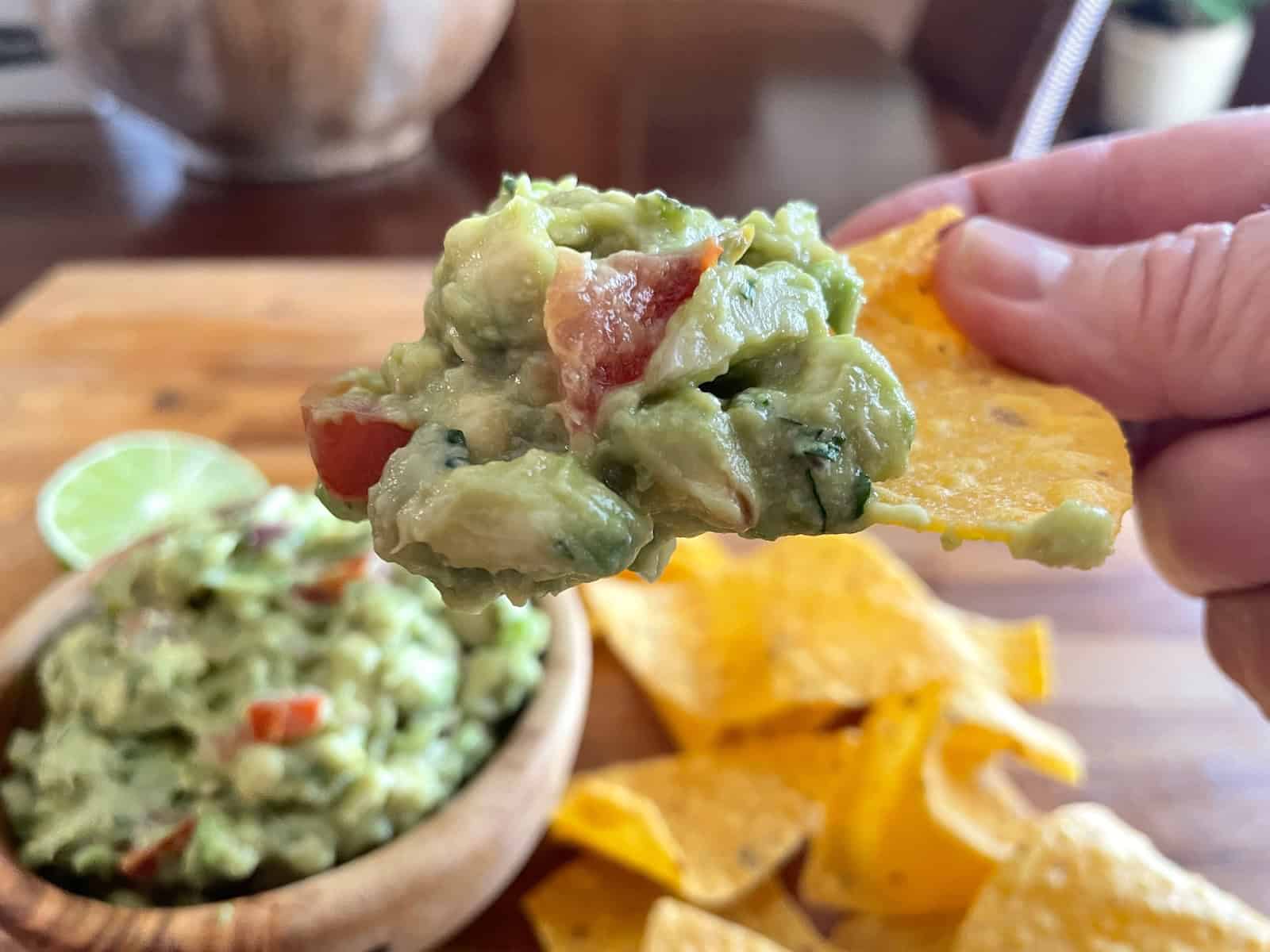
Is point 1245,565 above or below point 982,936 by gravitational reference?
above

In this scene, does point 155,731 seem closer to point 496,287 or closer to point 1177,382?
point 496,287

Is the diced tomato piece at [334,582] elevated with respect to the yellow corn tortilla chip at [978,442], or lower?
lower

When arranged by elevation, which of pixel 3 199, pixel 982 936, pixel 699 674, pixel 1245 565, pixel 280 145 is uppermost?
pixel 1245 565

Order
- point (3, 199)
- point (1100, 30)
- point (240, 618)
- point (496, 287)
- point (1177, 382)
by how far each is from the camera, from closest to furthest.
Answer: point (496, 287), point (1177, 382), point (240, 618), point (3, 199), point (1100, 30)

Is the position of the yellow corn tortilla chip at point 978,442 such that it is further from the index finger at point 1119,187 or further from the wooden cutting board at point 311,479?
the wooden cutting board at point 311,479

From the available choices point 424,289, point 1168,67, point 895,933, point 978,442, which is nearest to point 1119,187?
point 978,442

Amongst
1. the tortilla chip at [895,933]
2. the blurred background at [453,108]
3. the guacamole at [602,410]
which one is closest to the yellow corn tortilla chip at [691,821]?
the tortilla chip at [895,933]

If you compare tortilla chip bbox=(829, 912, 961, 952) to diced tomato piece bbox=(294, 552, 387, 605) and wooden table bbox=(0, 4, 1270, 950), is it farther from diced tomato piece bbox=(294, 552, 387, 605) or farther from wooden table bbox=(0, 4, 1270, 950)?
diced tomato piece bbox=(294, 552, 387, 605)

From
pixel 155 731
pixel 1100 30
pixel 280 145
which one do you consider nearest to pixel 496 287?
pixel 155 731
